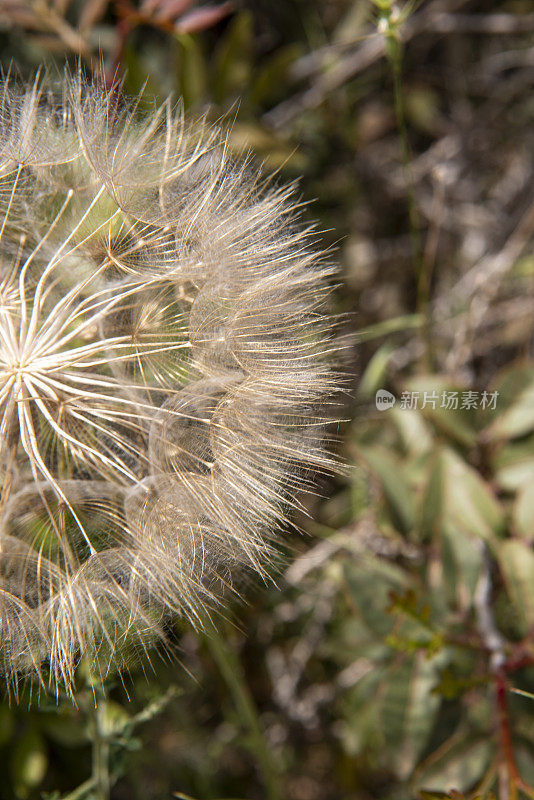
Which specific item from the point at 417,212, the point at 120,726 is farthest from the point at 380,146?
the point at 120,726

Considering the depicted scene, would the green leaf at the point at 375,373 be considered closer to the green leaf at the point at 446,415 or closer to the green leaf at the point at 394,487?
the green leaf at the point at 446,415

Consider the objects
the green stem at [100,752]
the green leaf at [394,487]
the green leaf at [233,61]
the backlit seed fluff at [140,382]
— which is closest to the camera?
the backlit seed fluff at [140,382]

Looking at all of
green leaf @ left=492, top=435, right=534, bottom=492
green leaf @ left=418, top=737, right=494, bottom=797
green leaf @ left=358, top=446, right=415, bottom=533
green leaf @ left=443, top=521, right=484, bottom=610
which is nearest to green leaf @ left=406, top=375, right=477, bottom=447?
green leaf @ left=492, top=435, right=534, bottom=492

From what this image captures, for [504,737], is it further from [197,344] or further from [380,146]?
[380,146]

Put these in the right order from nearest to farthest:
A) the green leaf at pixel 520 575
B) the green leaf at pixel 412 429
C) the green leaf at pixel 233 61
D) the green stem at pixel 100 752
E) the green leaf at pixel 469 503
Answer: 1. the green stem at pixel 100 752
2. the green leaf at pixel 520 575
3. the green leaf at pixel 469 503
4. the green leaf at pixel 412 429
5. the green leaf at pixel 233 61

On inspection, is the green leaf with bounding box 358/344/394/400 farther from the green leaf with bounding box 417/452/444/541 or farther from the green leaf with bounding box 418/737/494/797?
Answer: the green leaf with bounding box 418/737/494/797

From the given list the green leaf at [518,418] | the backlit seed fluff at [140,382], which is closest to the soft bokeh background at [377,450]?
the green leaf at [518,418]
